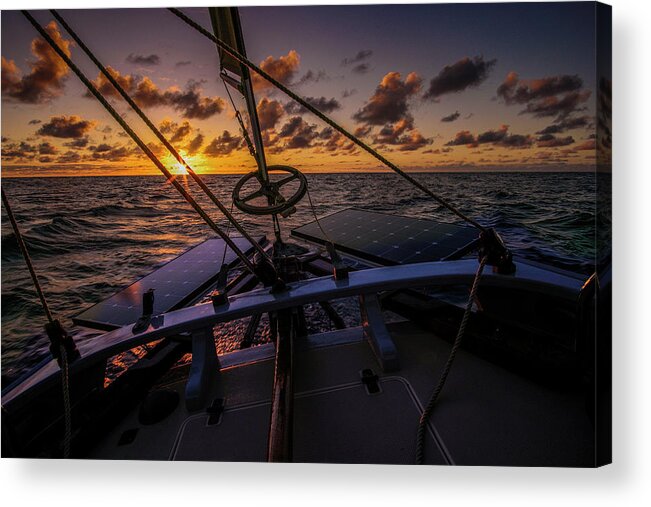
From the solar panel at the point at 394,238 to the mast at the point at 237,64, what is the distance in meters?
1.51

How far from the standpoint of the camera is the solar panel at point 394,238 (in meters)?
5.38

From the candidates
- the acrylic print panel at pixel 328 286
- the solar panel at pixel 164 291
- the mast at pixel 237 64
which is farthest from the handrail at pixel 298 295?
the solar panel at pixel 164 291

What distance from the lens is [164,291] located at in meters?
4.81

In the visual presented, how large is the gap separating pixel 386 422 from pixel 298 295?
1067 millimetres

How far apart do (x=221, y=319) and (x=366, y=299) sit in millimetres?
1162

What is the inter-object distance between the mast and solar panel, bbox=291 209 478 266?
1.51 m

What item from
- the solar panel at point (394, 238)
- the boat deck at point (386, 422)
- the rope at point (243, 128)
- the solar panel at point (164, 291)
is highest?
the rope at point (243, 128)

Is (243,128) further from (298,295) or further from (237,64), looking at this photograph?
(298,295)

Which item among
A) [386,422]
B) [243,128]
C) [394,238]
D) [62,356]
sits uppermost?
[243,128]

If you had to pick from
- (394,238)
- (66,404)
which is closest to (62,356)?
(66,404)

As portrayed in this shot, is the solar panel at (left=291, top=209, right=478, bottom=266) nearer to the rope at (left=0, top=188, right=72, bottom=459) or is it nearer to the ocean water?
Result: the ocean water

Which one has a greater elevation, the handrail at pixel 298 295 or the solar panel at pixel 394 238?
the handrail at pixel 298 295

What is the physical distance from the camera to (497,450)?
1987 mm

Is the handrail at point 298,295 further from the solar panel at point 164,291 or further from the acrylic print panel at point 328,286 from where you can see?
the solar panel at point 164,291
